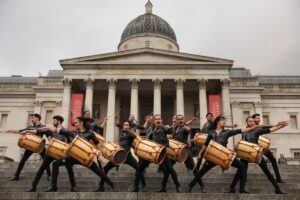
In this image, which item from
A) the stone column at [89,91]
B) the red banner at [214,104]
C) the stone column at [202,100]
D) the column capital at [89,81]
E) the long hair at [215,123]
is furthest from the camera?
the column capital at [89,81]

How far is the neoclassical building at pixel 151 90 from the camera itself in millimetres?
36625

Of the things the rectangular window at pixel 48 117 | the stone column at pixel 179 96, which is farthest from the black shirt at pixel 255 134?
the rectangular window at pixel 48 117

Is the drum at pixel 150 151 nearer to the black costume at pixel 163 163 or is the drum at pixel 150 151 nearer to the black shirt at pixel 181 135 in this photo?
the black costume at pixel 163 163

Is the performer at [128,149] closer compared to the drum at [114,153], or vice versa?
the drum at [114,153]

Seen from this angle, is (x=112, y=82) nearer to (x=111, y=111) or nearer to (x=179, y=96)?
(x=111, y=111)

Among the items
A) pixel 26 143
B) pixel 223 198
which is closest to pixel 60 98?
pixel 26 143

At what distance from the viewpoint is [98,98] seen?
4128 centimetres

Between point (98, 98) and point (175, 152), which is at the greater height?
point (98, 98)

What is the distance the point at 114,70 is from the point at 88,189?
27.1 metres

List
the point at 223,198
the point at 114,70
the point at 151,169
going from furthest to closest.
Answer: the point at 114,70, the point at 151,169, the point at 223,198

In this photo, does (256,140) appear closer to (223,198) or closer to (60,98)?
(223,198)

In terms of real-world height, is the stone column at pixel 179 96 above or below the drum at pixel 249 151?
above

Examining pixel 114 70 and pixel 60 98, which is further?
pixel 60 98

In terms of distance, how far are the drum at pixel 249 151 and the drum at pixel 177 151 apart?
1581mm
